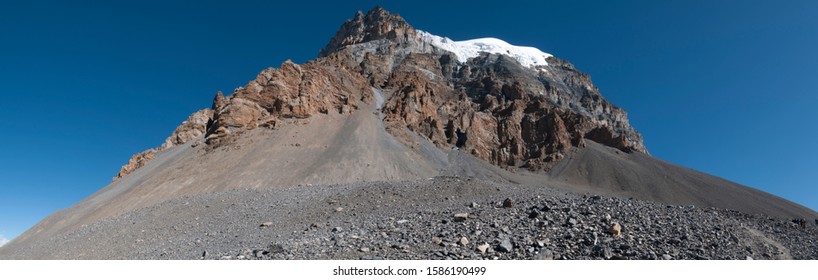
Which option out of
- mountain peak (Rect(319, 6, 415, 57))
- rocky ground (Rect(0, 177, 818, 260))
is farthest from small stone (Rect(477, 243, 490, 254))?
mountain peak (Rect(319, 6, 415, 57))

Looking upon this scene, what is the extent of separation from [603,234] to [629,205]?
5.42 meters

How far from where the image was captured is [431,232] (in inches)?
478

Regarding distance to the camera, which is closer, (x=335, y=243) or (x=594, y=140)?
(x=335, y=243)

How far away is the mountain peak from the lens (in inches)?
4998

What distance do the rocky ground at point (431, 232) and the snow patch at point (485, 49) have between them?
351 ft

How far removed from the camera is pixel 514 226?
40.5 feet

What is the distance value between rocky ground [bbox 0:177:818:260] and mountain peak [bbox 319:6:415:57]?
104467 millimetres

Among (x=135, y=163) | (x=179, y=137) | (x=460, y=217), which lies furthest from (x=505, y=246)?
(x=179, y=137)

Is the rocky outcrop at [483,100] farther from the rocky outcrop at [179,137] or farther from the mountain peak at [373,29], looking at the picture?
the rocky outcrop at [179,137]

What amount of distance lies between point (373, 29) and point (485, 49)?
38.7 m

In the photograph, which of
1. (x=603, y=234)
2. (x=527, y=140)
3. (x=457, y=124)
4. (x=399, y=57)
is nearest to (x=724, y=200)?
(x=527, y=140)

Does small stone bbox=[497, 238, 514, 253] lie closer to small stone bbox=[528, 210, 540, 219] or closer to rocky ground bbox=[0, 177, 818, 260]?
rocky ground bbox=[0, 177, 818, 260]

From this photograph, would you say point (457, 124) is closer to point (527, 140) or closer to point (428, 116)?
point (428, 116)

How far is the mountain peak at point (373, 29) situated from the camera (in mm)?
126938
